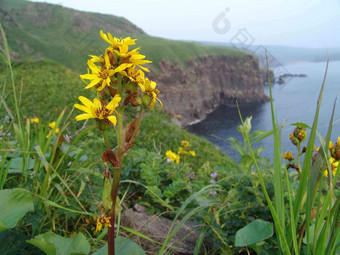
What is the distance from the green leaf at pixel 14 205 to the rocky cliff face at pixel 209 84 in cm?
5876

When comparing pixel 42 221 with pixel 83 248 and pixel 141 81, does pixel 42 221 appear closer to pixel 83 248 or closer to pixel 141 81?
pixel 83 248

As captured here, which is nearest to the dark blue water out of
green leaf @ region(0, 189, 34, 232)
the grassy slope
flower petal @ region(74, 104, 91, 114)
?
flower petal @ region(74, 104, 91, 114)

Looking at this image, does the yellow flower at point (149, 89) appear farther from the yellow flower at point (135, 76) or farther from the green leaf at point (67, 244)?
the green leaf at point (67, 244)

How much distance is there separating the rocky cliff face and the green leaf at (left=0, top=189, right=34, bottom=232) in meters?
58.8

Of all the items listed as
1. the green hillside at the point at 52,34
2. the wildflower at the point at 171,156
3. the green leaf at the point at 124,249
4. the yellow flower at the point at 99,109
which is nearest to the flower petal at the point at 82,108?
the yellow flower at the point at 99,109

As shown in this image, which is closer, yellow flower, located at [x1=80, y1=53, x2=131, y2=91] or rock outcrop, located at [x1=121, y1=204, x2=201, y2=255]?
yellow flower, located at [x1=80, y1=53, x2=131, y2=91]

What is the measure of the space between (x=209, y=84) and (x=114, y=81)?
273 ft

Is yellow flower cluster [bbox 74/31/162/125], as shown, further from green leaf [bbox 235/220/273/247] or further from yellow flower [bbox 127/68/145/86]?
green leaf [bbox 235/220/273/247]

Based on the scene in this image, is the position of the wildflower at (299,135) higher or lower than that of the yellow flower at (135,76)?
lower

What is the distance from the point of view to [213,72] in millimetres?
85438

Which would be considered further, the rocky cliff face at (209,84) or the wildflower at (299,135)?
the rocky cliff face at (209,84)

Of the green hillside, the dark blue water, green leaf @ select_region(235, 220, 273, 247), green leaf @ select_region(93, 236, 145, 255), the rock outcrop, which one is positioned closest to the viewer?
green leaf @ select_region(93, 236, 145, 255)

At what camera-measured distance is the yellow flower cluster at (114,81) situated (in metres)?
0.97

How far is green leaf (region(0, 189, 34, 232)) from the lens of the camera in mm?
1306
